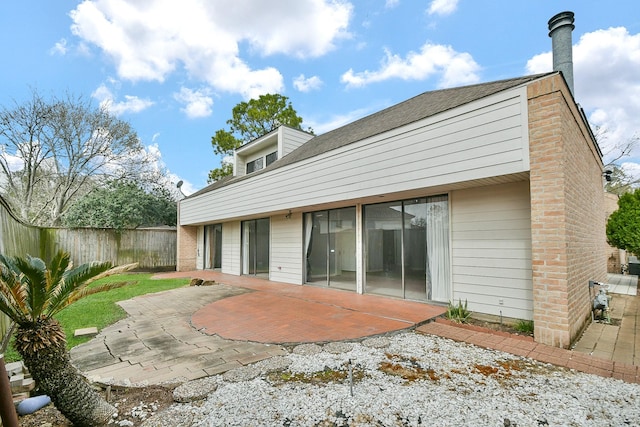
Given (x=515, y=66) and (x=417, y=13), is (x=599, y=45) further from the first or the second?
(x=417, y=13)

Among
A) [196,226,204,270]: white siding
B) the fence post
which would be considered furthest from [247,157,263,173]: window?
the fence post

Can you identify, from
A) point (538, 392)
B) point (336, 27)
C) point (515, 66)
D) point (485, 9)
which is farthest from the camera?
point (515, 66)

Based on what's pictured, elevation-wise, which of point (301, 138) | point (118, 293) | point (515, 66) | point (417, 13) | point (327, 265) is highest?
point (417, 13)

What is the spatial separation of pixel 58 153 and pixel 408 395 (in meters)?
20.2

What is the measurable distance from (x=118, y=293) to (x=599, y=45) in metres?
18.1

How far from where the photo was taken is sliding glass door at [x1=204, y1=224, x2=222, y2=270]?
44.9 feet

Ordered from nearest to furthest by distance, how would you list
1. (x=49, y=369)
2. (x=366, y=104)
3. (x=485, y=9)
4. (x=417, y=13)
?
1. (x=49, y=369)
2. (x=485, y=9)
3. (x=417, y=13)
4. (x=366, y=104)

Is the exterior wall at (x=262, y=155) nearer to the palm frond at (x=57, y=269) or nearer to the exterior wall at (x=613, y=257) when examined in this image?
the palm frond at (x=57, y=269)

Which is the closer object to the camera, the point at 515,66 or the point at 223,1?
the point at 223,1

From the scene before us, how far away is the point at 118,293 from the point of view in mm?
8297

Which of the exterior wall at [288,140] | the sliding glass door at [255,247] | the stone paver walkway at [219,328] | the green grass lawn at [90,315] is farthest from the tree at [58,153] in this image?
the stone paver walkway at [219,328]

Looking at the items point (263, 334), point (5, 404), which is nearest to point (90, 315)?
point (263, 334)

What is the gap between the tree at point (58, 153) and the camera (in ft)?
47.3

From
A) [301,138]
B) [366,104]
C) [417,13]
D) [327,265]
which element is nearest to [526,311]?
[327,265]
